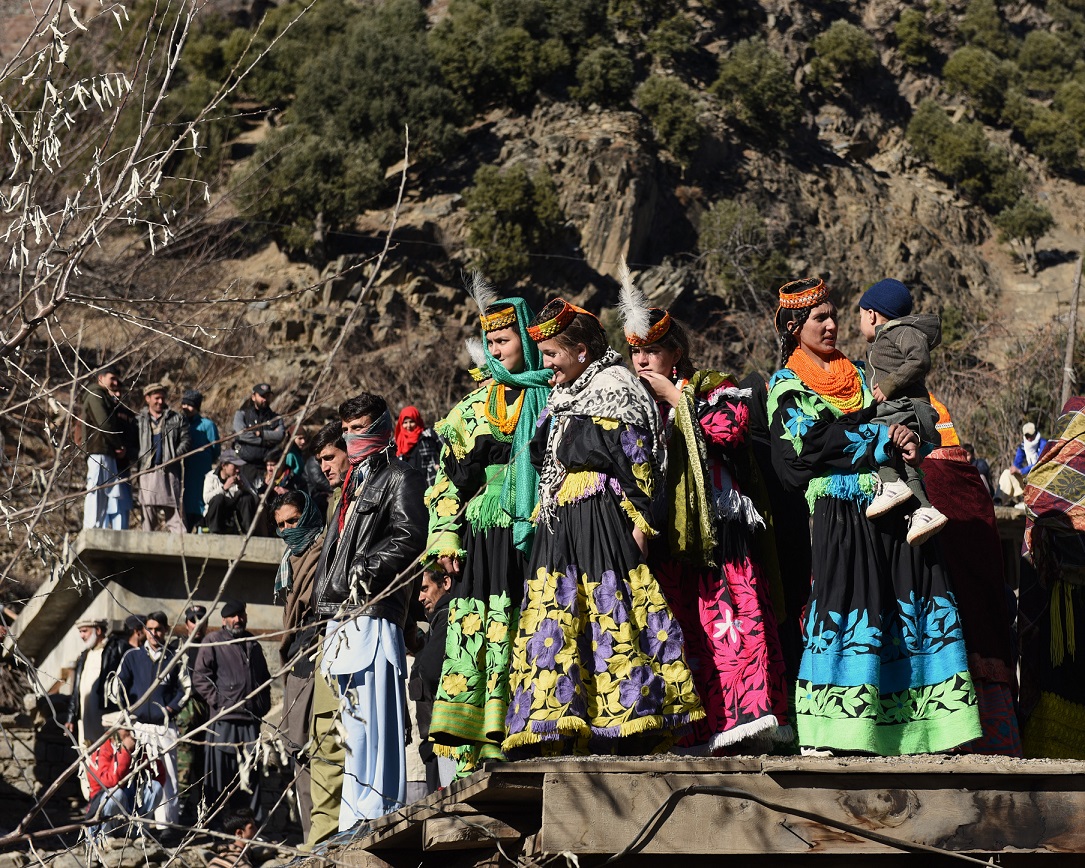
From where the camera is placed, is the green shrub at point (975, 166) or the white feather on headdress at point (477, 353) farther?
the green shrub at point (975, 166)

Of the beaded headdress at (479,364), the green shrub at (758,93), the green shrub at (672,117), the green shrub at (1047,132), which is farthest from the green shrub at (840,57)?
the beaded headdress at (479,364)

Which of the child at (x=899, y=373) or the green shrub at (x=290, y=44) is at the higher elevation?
the green shrub at (x=290, y=44)

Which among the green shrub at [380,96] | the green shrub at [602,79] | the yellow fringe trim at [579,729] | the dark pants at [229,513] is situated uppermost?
the green shrub at [602,79]

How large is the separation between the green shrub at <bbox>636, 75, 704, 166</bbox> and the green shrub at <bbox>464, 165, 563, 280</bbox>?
8.62 metres

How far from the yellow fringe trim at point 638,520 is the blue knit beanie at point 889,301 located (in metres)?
1.51

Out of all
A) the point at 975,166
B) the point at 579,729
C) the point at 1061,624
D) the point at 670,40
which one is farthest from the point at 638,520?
the point at 975,166

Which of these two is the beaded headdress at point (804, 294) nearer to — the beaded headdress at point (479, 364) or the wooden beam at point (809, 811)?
the beaded headdress at point (479, 364)

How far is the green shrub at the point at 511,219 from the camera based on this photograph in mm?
37656

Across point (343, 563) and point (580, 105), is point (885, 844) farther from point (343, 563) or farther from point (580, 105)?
point (580, 105)

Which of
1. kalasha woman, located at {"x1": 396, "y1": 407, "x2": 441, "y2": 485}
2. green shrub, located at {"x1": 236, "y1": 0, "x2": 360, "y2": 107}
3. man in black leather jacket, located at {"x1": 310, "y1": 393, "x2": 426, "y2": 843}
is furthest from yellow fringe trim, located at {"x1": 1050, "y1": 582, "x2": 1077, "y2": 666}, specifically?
green shrub, located at {"x1": 236, "y1": 0, "x2": 360, "y2": 107}

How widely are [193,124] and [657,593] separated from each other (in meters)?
2.25

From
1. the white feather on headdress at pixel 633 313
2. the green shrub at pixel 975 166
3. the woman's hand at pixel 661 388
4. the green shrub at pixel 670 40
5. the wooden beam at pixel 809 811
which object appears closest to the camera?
the wooden beam at pixel 809 811

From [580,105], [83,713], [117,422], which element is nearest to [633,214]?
[580,105]

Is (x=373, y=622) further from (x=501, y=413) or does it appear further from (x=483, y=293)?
(x=483, y=293)
